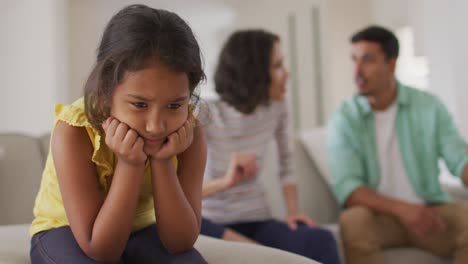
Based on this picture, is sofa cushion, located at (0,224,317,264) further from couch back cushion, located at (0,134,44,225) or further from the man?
the man

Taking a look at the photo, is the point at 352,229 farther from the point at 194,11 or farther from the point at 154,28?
the point at 194,11

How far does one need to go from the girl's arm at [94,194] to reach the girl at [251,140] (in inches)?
33.8

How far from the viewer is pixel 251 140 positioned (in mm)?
2191

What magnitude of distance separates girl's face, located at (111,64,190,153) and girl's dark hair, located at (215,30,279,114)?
1.09m

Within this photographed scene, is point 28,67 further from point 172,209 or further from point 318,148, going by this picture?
point 172,209

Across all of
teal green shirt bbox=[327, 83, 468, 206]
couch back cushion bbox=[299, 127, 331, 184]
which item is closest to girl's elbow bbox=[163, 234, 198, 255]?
teal green shirt bbox=[327, 83, 468, 206]

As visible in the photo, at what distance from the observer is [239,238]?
6.51 ft

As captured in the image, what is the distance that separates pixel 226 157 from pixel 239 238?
1.00ft

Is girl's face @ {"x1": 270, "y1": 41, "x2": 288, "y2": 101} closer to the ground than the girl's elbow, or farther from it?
farther from it

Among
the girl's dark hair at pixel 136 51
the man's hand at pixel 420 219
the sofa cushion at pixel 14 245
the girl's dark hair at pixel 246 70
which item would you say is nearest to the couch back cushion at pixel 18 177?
the sofa cushion at pixel 14 245

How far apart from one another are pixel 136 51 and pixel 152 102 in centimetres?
10

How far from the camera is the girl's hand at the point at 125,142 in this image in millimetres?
1067

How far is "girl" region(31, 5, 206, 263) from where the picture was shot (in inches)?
42.4

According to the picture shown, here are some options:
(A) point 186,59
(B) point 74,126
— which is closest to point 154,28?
(A) point 186,59
